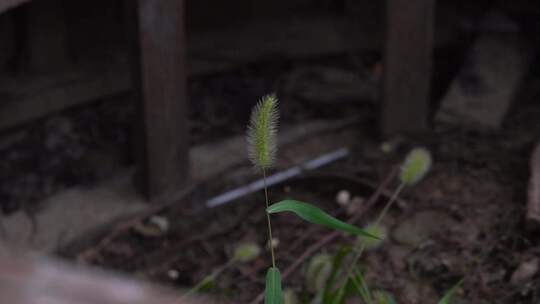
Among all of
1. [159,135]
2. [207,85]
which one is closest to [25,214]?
[159,135]

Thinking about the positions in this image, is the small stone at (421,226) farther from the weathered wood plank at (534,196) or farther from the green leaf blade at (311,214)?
→ the green leaf blade at (311,214)

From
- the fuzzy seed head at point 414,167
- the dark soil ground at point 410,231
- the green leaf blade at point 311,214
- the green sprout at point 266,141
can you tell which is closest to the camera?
the green sprout at point 266,141

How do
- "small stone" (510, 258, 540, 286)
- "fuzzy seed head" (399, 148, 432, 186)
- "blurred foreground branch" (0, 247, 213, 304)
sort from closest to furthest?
1. "blurred foreground branch" (0, 247, 213, 304)
2. "fuzzy seed head" (399, 148, 432, 186)
3. "small stone" (510, 258, 540, 286)

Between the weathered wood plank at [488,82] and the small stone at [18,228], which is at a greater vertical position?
the weathered wood plank at [488,82]

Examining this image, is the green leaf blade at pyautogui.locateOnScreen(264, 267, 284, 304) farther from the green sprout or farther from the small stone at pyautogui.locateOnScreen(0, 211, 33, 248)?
the small stone at pyautogui.locateOnScreen(0, 211, 33, 248)

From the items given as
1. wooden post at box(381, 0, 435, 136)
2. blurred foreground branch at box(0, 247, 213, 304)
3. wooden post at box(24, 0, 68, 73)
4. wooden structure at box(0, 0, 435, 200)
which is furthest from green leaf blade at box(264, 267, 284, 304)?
wooden post at box(24, 0, 68, 73)

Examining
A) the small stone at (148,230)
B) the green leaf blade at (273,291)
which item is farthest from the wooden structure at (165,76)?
the green leaf blade at (273,291)
